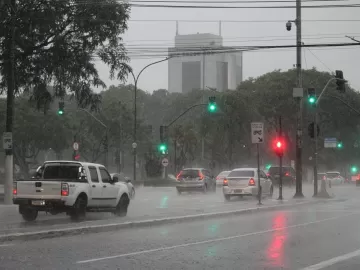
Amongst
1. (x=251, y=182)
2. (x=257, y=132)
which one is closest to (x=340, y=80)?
(x=251, y=182)

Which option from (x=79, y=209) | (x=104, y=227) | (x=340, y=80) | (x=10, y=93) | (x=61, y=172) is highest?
(x=340, y=80)

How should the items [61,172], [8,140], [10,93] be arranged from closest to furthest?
1. [61,172]
2. [8,140]
3. [10,93]

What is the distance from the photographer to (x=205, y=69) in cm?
18588

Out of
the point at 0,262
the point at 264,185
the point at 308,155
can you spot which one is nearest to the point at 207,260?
the point at 0,262

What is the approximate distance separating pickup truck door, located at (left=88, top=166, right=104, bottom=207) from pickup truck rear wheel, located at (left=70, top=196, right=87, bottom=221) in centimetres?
38

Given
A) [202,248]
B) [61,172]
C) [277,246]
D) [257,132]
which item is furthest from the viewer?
[257,132]

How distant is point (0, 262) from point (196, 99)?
306 ft

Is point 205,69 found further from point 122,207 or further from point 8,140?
point 122,207

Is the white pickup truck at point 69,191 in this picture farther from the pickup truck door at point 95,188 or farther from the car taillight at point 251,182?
the car taillight at point 251,182

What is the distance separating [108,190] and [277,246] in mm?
8466

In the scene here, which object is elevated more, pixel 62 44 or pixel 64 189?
pixel 62 44

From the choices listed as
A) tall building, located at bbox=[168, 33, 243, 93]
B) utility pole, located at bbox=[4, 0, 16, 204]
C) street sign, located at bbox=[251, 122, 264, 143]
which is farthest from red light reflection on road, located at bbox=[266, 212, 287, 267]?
tall building, located at bbox=[168, 33, 243, 93]

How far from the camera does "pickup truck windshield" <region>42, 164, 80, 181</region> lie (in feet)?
63.8

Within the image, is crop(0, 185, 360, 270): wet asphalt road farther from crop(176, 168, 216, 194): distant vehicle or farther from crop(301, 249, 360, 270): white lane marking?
crop(176, 168, 216, 194): distant vehicle
